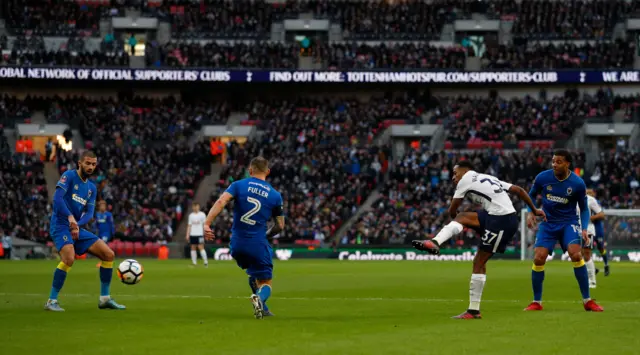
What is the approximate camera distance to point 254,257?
13.7m

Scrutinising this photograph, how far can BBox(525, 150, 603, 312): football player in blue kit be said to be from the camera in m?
15.0

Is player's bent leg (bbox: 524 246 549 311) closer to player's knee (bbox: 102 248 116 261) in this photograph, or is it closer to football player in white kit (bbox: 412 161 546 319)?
football player in white kit (bbox: 412 161 546 319)

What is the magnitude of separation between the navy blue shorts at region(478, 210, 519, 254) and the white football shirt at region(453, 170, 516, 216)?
0.08 m

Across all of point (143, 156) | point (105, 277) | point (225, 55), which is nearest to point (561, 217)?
point (105, 277)

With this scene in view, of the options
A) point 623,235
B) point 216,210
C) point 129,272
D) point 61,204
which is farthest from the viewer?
point 623,235

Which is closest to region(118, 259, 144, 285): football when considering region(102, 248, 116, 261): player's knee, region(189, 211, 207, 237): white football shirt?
region(102, 248, 116, 261): player's knee

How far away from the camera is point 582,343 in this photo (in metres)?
10.1

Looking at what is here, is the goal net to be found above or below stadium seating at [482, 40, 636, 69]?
A: below

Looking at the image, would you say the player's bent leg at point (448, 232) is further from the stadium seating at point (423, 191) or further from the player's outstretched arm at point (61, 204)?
the stadium seating at point (423, 191)

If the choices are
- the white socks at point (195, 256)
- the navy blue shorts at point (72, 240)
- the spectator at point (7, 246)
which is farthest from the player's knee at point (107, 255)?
the spectator at point (7, 246)

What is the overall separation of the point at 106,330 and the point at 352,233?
36312 millimetres

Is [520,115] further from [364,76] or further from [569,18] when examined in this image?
[569,18]

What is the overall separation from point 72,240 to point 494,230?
6327 mm

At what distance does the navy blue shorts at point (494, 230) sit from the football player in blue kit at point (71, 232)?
5.56 metres
